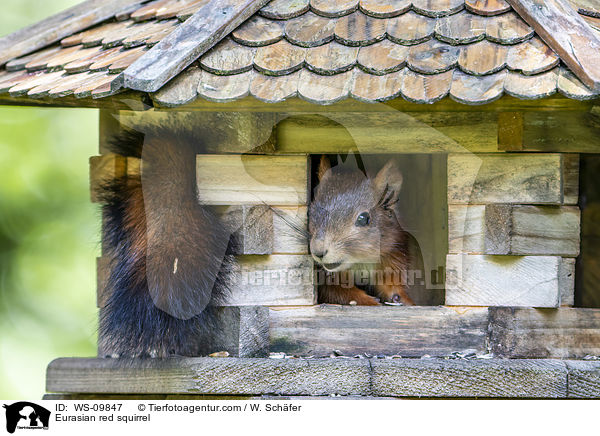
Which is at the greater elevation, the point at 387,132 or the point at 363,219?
the point at 387,132

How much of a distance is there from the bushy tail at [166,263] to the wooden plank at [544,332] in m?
1.08

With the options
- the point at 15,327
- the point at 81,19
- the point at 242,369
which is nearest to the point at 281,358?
the point at 242,369

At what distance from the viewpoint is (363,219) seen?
3596 millimetres

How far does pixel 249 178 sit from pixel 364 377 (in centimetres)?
87

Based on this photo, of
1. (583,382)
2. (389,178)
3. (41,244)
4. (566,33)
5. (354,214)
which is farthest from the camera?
(41,244)

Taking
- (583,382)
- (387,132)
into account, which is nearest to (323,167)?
(387,132)

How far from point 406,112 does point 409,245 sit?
38.8 inches

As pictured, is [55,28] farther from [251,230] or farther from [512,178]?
[512,178]

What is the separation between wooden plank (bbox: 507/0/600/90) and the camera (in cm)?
252

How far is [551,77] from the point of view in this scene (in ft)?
8.36

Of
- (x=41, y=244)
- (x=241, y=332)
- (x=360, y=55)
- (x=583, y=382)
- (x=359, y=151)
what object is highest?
(x=360, y=55)

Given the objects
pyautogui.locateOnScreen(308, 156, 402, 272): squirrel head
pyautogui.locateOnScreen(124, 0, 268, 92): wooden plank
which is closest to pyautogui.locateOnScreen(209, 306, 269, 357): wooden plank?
pyautogui.locateOnScreen(308, 156, 402, 272): squirrel head
